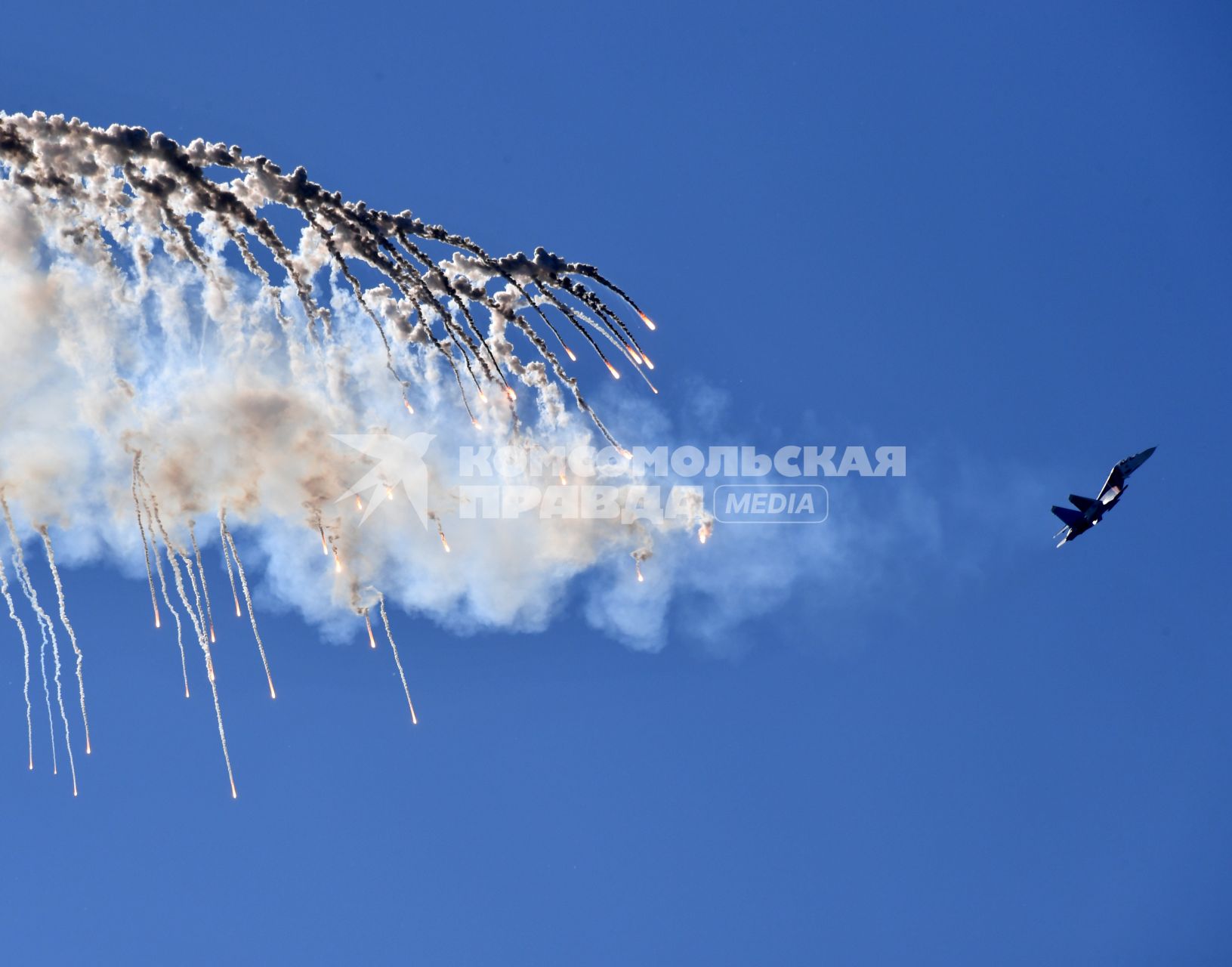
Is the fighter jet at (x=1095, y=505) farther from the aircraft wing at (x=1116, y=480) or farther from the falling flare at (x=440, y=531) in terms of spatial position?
the falling flare at (x=440, y=531)

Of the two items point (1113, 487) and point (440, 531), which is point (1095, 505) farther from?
point (440, 531)

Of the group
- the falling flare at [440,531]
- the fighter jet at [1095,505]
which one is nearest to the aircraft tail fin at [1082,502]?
the fighter jet at [1095,505]

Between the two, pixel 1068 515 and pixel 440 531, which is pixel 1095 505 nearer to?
pixel 1068 515

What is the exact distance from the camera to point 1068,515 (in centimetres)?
6800

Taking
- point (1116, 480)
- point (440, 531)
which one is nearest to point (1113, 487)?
point (1116, 480)

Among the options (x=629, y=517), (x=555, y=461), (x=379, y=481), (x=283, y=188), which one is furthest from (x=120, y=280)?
(x=629, y=517)

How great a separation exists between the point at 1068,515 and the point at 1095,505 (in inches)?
63.4

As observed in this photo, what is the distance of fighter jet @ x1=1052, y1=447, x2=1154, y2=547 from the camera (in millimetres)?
67500

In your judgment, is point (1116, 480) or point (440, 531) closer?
point (440, 531)

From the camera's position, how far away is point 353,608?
47.8 metres

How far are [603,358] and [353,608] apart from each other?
17.3 metres

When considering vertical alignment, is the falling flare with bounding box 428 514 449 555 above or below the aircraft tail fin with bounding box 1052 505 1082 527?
above

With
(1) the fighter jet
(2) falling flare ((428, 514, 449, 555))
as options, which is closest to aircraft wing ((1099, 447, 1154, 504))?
(1) the fighter jet

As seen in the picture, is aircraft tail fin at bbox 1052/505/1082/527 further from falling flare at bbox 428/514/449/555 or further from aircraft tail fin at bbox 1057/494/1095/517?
falling flare at bbox 428/514/449/555
